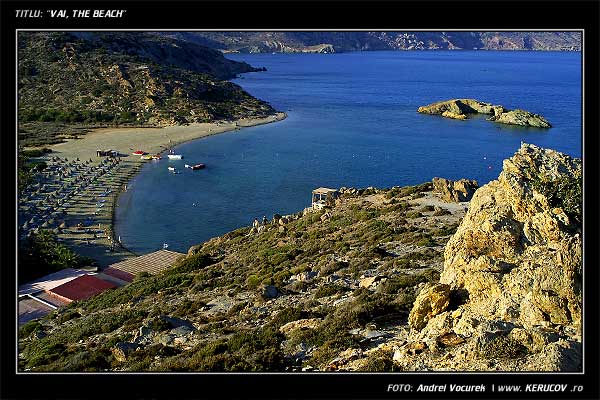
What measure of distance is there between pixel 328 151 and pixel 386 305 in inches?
1581

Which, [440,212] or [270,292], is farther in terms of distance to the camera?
[440,212]

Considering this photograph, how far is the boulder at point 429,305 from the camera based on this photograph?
567 centimetres

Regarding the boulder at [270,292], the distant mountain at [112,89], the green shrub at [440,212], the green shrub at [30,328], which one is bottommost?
the green shrub at [30,328]

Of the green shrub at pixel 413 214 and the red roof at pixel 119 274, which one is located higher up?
the green shrub at pixel 413 214

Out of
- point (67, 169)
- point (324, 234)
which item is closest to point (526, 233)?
point (324, 234)

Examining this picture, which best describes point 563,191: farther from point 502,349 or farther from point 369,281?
point 369,281

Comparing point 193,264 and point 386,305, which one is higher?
point 386,305

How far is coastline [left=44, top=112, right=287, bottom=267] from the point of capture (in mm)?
24188

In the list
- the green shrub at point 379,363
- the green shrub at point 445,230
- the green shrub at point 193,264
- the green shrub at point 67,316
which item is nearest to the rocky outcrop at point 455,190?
the green shrub at point 445,230

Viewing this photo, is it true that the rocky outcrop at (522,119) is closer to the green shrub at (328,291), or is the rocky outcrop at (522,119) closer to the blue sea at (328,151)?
the blue sea at (328,151)

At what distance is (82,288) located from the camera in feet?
54.8

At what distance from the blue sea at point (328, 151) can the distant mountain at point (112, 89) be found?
785 cm

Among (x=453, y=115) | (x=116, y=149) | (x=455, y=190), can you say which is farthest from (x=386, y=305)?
(x=453, y=115)
